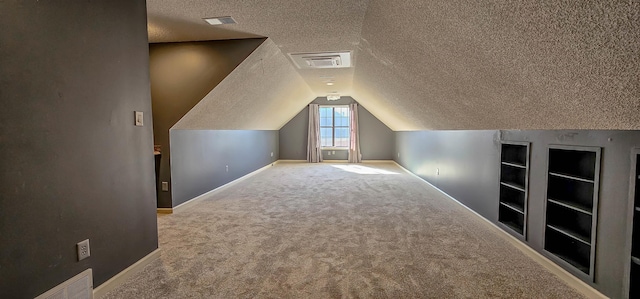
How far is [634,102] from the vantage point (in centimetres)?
126

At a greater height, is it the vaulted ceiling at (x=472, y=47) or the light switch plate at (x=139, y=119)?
the vaulted ceiling at (x=472, y=47)

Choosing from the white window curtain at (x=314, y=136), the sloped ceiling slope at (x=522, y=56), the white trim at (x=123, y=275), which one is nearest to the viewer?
the sloped ceiling slope at (x=522, y=56)

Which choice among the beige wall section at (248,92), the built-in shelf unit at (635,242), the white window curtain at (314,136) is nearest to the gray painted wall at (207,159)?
the beige wall section at (248,92)

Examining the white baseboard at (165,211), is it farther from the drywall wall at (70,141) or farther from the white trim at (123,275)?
the drywall wall at (70,141)

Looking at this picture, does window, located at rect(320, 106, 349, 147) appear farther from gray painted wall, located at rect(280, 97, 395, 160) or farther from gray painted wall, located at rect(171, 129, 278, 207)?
gray painted wall, located at rect(171, 129, 278, 207)

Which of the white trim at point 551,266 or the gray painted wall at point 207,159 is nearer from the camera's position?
the white trim at point 551,266

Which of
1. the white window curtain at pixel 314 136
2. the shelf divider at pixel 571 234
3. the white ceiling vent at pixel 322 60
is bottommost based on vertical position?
the shelf divider at pixel 571 234

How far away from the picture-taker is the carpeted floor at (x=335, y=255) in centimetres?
184

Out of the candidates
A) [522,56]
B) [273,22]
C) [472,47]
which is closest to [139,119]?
[273,22]

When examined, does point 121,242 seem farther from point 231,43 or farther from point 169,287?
point 231,43

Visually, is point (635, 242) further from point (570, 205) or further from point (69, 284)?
point (69, 284)

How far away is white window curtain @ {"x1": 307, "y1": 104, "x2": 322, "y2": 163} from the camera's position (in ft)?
29.3

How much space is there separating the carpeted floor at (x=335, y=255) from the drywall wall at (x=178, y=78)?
954 millimetres

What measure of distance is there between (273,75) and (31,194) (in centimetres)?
333
